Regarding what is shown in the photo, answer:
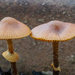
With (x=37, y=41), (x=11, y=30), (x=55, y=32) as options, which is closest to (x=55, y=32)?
(x=55, y=32)

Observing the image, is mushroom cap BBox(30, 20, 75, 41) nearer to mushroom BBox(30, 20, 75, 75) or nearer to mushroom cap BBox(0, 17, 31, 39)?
mushroom BBox(30, 20, 75, 75)

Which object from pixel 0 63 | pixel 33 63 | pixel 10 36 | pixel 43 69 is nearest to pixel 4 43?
pixel 0 63

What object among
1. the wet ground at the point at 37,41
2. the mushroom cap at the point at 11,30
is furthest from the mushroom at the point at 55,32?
the wet ground at the point at 37,41

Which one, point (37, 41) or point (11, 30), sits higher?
point (11, 30)

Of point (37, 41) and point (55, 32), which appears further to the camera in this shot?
point (37, 41)

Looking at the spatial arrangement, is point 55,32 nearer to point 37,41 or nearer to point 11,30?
point 11,30

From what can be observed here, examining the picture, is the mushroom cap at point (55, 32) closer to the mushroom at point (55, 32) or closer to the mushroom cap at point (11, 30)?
the mushroom at point (55, 32)
